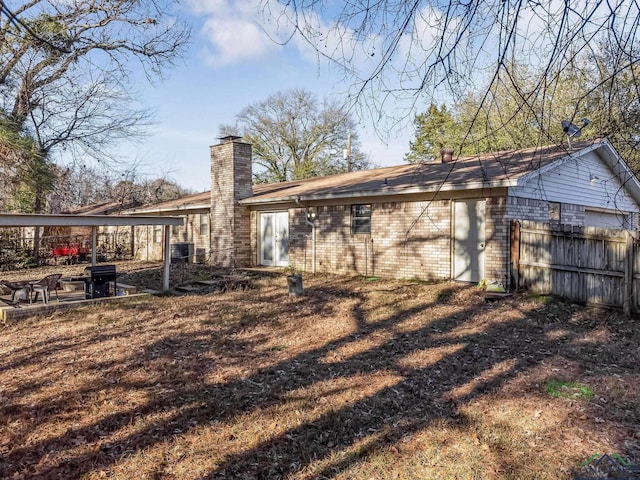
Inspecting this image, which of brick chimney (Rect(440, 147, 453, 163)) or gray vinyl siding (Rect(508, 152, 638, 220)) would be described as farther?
brick chimney (Rect(440, 147, 453, 163))

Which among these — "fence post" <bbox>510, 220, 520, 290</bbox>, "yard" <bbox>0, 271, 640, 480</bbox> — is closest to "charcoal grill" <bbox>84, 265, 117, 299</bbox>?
"yard" <bbox>0, 271, 640, 480</bbox>

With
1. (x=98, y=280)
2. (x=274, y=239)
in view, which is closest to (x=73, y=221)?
(x=98, y=280)

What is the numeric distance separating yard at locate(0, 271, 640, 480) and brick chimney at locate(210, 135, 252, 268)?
288 inches

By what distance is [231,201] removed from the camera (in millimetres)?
15781

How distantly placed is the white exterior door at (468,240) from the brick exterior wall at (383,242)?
19 cm

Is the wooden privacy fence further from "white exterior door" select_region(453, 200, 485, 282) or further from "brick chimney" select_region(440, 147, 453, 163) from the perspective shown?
"brick chimney" select_region(440, 147, 453, 163)

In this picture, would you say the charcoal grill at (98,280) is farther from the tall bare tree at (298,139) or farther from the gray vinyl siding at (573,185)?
the tall bare tree at (298,139)

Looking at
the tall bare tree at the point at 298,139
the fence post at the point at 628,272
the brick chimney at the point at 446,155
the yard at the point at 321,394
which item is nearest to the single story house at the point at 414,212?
the brick chimney at the point at 446,155

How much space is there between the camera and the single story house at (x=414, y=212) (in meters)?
10.3

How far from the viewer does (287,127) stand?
31.8 metres

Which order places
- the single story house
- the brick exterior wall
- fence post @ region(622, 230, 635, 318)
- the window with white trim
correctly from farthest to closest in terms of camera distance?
1. the window with white trim
2. the brick exterior wall
3. the single story house
4. fence post @ region(622, 230, 635, 318)

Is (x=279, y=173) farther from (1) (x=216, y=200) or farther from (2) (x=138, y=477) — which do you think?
(2) (x=138, y=477)

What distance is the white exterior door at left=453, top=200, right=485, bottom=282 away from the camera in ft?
34.7

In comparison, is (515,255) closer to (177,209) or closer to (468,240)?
(468,240)
